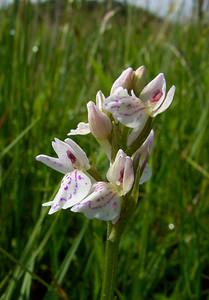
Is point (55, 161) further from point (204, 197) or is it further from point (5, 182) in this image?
point (204, 197)

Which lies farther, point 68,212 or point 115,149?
point 68,212

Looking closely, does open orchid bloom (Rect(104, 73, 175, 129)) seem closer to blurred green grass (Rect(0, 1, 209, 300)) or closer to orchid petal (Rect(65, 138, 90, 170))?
orchid petal (Rect(65, 138, 90, 170))

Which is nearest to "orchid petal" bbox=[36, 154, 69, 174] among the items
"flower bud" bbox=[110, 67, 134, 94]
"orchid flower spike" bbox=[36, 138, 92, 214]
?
"orchid flower spike" bbox=[36, 138, 92, 214]

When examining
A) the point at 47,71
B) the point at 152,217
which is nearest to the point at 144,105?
the point at 152,217

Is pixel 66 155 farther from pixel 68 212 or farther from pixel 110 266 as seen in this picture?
pixel 68 212

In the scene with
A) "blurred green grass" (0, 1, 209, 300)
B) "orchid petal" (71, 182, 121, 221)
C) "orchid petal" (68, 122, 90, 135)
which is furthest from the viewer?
"blurred green grass" (0, 1, 209, 300)

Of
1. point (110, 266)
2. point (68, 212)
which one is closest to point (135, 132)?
point (110, 266)

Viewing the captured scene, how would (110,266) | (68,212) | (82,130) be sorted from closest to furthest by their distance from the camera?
(110,266) < (82,130) < (68,212)

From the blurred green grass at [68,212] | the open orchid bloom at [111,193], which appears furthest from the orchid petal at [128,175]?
the blurred green grass at [68,212]
